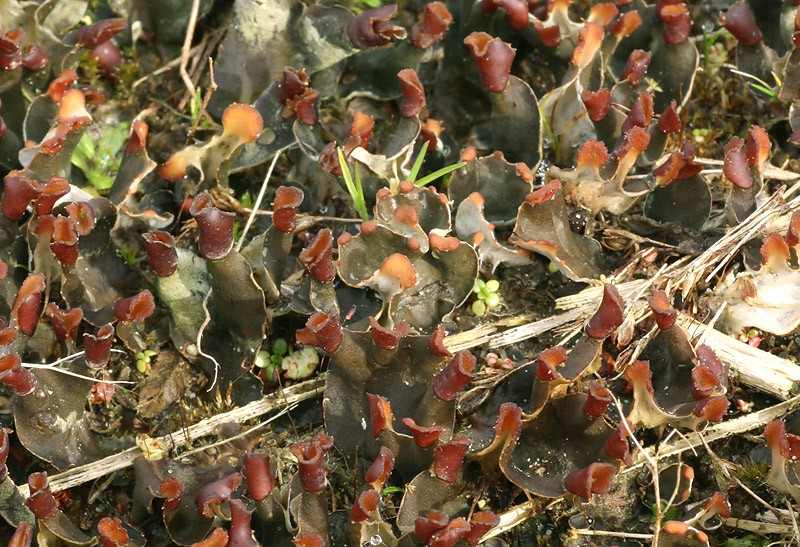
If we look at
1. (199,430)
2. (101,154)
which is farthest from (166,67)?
(199,430)

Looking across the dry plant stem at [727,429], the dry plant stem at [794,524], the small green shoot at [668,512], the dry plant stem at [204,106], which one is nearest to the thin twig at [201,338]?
the dry plant stem at [204,106]

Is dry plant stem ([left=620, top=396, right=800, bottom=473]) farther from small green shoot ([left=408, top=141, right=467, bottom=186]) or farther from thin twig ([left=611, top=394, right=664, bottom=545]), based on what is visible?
small green shoot ([left=408, top=141, right=467, bottom=186])

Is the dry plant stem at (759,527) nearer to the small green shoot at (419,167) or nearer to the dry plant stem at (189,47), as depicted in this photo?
the small green shoot at (419,167)

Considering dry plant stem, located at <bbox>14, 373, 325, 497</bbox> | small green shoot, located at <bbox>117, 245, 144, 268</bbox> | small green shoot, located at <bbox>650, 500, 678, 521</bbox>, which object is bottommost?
dry plant stem, located at <bbox>14, 373, 325, 497</bbox>

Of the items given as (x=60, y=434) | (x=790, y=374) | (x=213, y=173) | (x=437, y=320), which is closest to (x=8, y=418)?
(x=60, y=434)

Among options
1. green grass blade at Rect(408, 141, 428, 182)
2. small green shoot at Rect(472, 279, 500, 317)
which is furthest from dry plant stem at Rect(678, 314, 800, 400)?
green grass blade at Rect(408, 141, 428, 182)

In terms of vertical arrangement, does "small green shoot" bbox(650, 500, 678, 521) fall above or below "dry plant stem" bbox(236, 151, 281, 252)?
below

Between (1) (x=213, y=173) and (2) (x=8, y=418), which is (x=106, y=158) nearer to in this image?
(1) (x=213, y=173)
